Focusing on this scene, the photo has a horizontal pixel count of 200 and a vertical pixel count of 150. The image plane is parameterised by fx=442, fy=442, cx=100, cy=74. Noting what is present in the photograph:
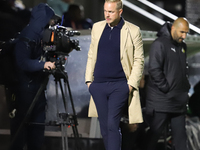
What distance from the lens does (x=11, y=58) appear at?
12.9 ft

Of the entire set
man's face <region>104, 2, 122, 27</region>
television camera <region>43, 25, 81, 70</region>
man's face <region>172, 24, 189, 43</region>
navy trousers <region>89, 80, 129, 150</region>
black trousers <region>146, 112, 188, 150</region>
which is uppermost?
man's face <region>104, 2, 122, 27</region>

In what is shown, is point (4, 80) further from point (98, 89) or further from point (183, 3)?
point (183, 3)

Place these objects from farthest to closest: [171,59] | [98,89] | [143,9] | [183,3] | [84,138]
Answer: [183,3], [143,9], [84,138], [171,59], [98,89]

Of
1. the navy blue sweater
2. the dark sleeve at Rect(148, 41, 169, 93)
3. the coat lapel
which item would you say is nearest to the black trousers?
the dark sleeve at Rect(148, 41, 169, 93)

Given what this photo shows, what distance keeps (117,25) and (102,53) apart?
0.92 feet

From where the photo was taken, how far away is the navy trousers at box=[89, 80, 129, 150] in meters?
3.70

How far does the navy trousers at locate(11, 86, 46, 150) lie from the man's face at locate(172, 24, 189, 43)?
1459mm

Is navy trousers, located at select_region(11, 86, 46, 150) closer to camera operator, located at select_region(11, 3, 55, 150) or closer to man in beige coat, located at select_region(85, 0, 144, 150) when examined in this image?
camera operator, located at select_region(11, 3, 55, 150)

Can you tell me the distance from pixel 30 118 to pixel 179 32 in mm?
1710

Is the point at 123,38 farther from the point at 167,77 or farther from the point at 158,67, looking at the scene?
the point at 167,77

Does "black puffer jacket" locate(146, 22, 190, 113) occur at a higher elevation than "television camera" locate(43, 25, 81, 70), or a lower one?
lower

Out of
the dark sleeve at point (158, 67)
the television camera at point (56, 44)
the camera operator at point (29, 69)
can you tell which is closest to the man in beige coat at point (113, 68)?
the television camera at point (56, 44)

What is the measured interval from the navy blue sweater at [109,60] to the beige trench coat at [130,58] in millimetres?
37

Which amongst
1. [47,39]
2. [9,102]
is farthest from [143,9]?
[9,102]
